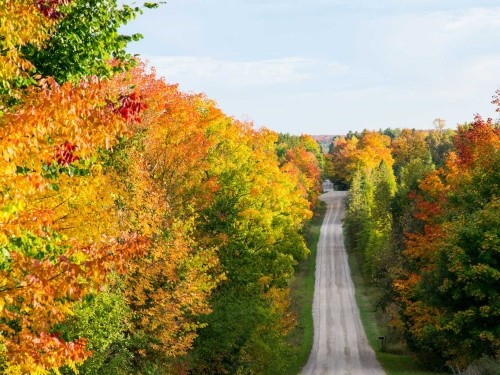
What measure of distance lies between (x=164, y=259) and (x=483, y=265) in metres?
13.6

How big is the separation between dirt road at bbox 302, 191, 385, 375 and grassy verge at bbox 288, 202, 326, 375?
1.89 feet

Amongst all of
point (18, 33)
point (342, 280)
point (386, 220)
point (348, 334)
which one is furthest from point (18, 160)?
point (342, 280)

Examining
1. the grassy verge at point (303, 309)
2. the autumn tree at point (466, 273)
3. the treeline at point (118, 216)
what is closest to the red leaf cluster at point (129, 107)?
the treeline at point (118, 216)

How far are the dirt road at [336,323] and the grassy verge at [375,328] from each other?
654mm

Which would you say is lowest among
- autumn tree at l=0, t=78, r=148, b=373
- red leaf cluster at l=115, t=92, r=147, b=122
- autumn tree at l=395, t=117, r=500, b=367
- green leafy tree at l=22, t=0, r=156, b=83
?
autumn tree at l=395, t=117, r=500, b=367

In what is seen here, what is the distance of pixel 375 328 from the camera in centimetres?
5891

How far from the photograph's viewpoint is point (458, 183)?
3856 centimetres

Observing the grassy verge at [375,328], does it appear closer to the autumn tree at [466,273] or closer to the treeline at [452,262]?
the treeline at [452,262]

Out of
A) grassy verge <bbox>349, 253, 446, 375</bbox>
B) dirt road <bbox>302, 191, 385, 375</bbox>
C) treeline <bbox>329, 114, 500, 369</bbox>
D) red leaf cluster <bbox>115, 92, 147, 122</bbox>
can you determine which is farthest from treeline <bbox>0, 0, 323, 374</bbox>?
grassy verge <bbox>349, 253, 446, 375</bbox>

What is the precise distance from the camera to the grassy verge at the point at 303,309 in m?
47.6

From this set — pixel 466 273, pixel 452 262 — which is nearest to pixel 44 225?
pixel 466 273

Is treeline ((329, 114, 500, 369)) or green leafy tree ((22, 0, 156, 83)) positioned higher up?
green leafy tree ((22, 0, 156, 83))

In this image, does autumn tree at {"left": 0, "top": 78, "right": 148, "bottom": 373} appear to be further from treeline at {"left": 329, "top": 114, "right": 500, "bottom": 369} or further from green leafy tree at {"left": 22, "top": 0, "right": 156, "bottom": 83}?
treeline at {"left": 329, "top": 114, "right": 500, "bottom": 369}

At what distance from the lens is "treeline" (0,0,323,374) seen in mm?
8969
